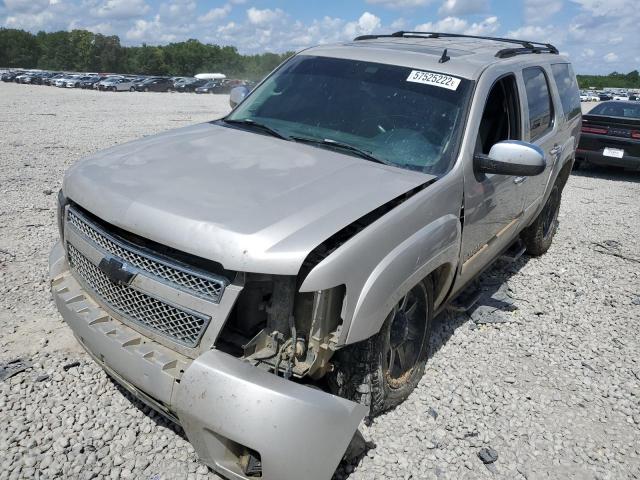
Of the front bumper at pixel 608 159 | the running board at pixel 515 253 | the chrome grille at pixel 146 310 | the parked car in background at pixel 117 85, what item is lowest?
the parked car in background at pixel 117 85

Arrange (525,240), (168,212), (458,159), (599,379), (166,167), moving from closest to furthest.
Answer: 1. (168,212)
2. (166,167)
3. (458,159)
4. (599,379)
5. (525,240)

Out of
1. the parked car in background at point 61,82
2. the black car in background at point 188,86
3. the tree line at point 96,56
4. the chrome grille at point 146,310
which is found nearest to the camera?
the chrome grille at point 146,310

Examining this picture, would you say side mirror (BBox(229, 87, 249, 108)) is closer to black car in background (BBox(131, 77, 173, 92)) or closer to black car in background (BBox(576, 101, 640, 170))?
black car in background (BBox(576, 101, 640, 170))

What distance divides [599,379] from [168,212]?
311 centimetres

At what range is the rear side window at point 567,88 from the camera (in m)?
5.15

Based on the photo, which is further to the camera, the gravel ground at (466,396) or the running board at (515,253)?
the running board at (515,253)

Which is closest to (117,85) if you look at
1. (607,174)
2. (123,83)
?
(123,83)

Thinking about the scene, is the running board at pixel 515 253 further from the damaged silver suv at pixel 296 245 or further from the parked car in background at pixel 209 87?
the parked car in background at pixel 209 87

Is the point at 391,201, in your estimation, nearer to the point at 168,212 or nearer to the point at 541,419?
the point at 168,212

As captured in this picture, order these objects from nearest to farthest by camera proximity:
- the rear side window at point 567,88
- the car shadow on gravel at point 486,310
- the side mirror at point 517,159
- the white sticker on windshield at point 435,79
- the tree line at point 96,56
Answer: the side mirror at point 517,159, the white sticker on windshield at point 435,79, the car shadow on gravel at point 486,310, the rear side window at point 567,88, the tree line at point 96,56

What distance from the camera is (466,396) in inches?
133

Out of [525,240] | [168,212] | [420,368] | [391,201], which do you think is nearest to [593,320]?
[525,240]

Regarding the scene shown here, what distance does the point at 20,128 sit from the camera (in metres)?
13.2

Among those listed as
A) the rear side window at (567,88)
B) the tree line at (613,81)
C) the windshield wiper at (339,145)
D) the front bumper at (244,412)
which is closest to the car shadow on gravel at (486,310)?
the front bumper at (244,412)
